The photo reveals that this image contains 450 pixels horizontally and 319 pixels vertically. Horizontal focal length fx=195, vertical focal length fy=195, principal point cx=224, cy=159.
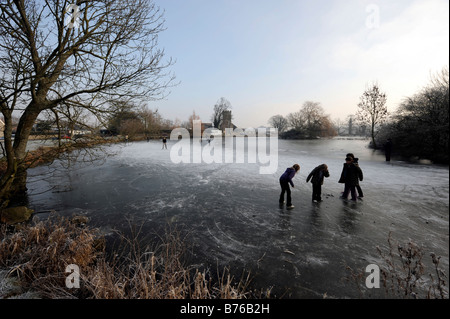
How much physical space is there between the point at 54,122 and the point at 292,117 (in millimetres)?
67056

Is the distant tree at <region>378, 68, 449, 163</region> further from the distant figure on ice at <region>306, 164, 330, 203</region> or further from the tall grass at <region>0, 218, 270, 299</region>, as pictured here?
the tall grass at <region>0, 218, 270, 299</region>

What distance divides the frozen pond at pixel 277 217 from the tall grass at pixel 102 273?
2.00 ft

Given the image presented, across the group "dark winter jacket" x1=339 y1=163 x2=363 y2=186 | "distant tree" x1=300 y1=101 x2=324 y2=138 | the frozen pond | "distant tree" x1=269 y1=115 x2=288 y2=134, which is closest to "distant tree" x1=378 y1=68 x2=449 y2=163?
the frozen pond

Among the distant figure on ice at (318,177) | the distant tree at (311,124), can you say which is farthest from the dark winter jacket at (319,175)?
the distant tree at (311,124)

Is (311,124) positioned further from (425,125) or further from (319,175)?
(319,175)

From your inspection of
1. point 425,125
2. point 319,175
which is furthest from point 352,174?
point 425,125

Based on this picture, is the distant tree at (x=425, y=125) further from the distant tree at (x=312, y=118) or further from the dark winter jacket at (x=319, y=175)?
the distant tree at (x=312, y=118)

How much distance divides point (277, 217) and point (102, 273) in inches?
176

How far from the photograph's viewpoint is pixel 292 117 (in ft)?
215

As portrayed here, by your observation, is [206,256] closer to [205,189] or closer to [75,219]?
[75,219]

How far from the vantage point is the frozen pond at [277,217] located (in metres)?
3.72

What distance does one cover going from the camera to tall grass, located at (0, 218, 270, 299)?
2.65 metres
